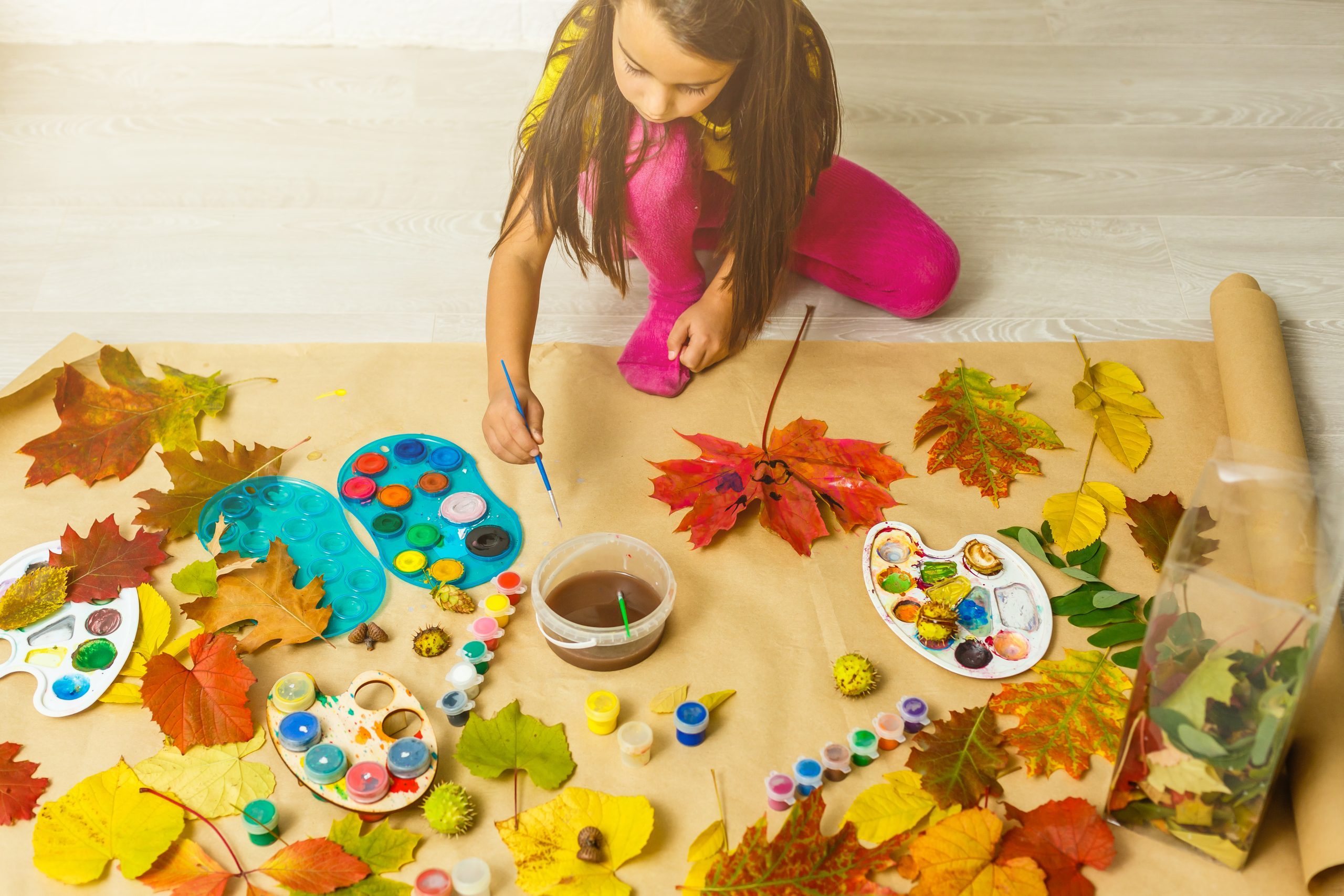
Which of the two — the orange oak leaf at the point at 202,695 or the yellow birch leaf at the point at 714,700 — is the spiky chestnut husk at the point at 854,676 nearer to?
the yellow birch leaf at the point at 714,700

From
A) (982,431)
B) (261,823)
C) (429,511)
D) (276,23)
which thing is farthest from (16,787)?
(276,23)

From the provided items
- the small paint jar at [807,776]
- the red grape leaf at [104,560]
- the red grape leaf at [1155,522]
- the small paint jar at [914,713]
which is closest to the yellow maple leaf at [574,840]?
the small paint jar at [807,776]

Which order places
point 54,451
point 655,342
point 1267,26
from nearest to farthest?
point 54,451 < point 655,342 < point 1267,26

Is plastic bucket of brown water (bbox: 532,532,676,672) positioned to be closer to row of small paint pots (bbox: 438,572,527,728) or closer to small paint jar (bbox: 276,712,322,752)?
row of small paint pots (bbox: 438,572,527,728)

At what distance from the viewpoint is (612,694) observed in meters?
0.96

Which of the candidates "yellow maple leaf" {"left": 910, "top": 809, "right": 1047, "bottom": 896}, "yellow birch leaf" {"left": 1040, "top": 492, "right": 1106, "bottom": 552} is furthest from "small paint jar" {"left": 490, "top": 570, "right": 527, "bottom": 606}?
"yellow birch leaf" {"left": 1040, "top": 492, "right": 1106, "bottom": 552}

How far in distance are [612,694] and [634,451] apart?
0.33 metres

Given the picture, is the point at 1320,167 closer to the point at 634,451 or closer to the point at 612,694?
the point at 634,451

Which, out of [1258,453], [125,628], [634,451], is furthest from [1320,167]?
[125,628]

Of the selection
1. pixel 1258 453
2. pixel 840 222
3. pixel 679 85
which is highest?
pixel 679 85

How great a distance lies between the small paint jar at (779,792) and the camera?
2.91 feet

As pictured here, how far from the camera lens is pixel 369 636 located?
102cm

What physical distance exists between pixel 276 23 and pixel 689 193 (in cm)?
112

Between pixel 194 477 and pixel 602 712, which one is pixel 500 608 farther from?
pixel 194 477
